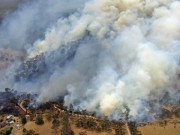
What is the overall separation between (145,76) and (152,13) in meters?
14.0

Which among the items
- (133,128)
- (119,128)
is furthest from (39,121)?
(133,128)

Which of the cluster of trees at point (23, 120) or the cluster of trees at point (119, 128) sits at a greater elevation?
the cluster of trees at point (23, 120)

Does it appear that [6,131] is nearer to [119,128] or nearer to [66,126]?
[66,126]

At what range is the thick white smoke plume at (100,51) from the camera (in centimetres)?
4597

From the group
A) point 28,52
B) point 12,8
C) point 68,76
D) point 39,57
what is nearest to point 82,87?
point 68,76

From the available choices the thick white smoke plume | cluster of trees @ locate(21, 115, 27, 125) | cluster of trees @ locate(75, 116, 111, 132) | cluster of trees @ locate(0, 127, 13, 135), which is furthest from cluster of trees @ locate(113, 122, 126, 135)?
cluster of trees @ locate(0, 127, 13, 135)

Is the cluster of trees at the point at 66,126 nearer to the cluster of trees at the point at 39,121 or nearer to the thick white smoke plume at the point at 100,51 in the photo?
the thick white smoke plume at the point at 100,51

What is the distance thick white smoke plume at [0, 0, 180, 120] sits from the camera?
46.0m

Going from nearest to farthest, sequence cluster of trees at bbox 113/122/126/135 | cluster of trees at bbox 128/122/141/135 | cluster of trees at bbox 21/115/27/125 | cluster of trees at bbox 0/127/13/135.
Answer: cluster of trees at bbox 128/122/141/135
cluster of trees at bbox 113/122/126/135
cluster of trees at bbox 0/127/13/135
cluster of trees at bbox 21/115/27/125

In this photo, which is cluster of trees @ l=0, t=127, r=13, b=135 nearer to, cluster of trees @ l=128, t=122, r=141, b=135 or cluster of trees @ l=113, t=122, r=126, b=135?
cluster of trees @ l=113, t=122, r=126, b=135

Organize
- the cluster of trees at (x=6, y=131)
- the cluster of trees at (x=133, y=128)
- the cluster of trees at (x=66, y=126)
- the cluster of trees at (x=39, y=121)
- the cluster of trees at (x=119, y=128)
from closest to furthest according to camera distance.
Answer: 1. the cluster of trees at (x=133, y=128)
2. the cluster of trees at (x=119, y=128)
3. the cluster of trees at (x=66, y=126)
4. the cluster of trees at (x=6, y=131)
5. the cluster of trees at (x=39, y=121)

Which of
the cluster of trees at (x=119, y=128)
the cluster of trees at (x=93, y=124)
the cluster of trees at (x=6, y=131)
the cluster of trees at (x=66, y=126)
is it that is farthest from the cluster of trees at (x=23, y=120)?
the cluster of trees at (x=119, y=128)

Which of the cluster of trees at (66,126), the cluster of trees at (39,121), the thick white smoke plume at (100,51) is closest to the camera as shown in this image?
the cluster of trees at (66,126)

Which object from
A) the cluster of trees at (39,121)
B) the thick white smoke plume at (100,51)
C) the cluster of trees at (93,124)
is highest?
the thick white smoke plume at (100,51)
